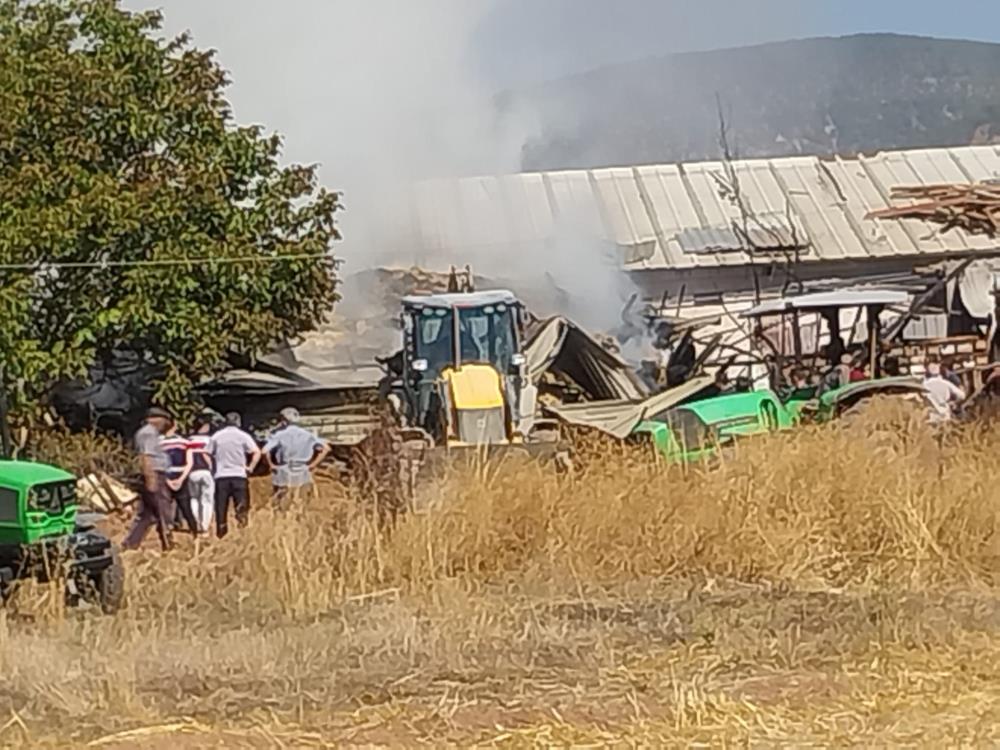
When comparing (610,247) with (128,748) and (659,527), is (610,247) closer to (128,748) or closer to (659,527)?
(659,527)

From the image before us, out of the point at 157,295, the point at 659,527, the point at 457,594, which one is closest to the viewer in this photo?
the point at 457,594

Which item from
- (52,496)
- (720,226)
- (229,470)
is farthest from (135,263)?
(720,226)

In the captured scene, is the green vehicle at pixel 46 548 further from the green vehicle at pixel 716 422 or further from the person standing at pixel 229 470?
the green vehicle at pixel 716 422

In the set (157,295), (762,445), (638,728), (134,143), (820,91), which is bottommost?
(638,728)

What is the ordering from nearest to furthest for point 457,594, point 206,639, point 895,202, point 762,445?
1. point 206,639
2. point 457,594
3. point 762,445
4. point 895,202

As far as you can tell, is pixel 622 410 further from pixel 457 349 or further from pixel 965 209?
pixel 965 209

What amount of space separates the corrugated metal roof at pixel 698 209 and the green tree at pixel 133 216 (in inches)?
372

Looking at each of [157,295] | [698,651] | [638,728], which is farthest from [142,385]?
[638,728]

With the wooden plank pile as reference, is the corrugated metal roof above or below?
above

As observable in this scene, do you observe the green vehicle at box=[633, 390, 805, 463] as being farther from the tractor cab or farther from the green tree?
the green tree

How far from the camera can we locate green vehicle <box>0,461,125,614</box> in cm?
1174

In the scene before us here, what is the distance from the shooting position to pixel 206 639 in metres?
10.4

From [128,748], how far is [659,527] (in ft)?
19.1

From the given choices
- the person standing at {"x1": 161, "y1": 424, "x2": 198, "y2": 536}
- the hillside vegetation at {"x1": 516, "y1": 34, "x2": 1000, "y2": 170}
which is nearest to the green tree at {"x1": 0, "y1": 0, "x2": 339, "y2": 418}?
the person standing at {"x1": 161, "y1": 424, "x2": 198, "y2": 536}
